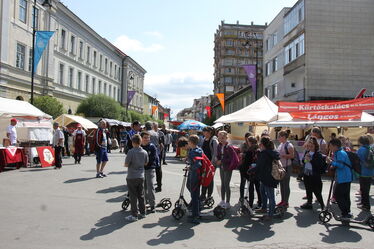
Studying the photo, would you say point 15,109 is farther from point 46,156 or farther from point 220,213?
point 220,213

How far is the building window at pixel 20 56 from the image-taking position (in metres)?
28.3

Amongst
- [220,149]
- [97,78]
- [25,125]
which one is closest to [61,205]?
[220,149]

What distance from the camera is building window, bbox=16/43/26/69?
92.8 feet

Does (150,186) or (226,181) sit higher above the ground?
(226,181)

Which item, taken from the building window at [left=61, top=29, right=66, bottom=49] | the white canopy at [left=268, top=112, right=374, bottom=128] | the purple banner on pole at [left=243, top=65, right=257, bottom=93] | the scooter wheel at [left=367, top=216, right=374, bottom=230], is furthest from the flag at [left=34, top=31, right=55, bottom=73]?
the scooter wheel at [left=367, top=216, right=374, bottom=230]

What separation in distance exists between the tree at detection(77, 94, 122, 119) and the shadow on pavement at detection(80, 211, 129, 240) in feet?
107

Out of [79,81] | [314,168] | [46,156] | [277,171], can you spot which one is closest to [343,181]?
[314,168]

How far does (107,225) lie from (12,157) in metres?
8.48

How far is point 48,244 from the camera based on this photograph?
15.9 feet

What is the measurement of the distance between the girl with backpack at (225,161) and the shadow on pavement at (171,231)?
1167 millimetres

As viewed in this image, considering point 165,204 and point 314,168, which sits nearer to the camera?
point 165,204

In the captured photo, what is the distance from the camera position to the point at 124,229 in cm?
568

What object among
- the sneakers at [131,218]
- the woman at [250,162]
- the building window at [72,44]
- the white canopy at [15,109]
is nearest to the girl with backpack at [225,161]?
the woman at [250,162]

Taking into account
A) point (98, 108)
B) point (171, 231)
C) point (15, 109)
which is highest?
point (98, 108)
